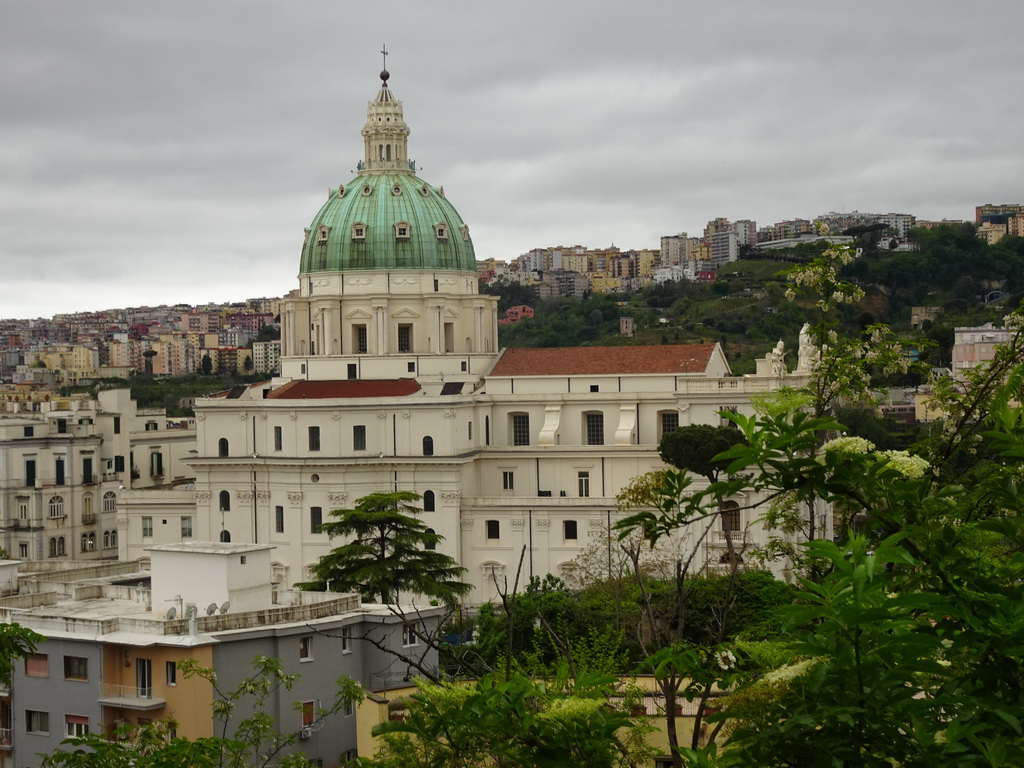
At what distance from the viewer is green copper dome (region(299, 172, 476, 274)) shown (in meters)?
72.2

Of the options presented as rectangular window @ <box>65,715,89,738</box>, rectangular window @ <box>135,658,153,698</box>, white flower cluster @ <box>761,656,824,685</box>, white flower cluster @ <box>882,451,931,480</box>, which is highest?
white flower cluster @ <box>882,451,931,480</box>

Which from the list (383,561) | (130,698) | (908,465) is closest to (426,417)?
(383,561)

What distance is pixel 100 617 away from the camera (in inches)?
1264

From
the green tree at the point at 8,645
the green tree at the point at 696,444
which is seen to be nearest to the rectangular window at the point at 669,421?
the green tree at the point at 696,444

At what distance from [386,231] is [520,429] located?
10.9 meters

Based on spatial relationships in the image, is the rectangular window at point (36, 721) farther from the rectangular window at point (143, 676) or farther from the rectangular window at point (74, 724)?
the rectangular window at point (143, 676)

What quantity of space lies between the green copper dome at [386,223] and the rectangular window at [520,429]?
8.31 meters

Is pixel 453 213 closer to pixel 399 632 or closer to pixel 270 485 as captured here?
pixel 270 485

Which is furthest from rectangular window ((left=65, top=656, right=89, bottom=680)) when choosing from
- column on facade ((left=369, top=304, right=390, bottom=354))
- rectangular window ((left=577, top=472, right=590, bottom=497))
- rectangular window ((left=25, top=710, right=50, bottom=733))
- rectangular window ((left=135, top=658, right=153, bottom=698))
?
column on facade ((left=369, top=304, right=390, bottom=354))

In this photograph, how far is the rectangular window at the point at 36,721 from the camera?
101ft

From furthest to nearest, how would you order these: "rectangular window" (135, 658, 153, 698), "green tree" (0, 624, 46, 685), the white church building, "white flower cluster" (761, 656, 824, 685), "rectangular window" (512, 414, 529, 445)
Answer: "rectangular window" (512, 414, 529, 445) < the white church building < "rectangular window" (135, 658, 153, 698) < "green tree" (0, 624, 46, 685) < "white flower cluster" (761, 656, 824, 685)

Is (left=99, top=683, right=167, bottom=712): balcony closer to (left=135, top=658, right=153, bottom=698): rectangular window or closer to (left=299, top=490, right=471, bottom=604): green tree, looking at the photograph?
(left=135, top=658, right=153, bottom=698): rectangular window

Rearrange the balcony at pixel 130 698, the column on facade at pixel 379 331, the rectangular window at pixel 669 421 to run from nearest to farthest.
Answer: the balcony at pixel 130 698
the rectangular window at pixel 669 421
the column on facade at pixel 379 331

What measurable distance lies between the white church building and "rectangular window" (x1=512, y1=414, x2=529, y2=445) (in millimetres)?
75
